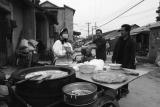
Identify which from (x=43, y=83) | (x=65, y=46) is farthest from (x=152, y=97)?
(x=43, y=83)

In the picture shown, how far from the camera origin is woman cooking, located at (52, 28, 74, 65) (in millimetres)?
3744

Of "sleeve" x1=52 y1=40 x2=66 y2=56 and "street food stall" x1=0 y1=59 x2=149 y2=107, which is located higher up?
"sleeve" x1=52 y1=40 x2=66 y2=56

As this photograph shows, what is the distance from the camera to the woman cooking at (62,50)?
3.74 m

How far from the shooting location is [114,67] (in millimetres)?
3424

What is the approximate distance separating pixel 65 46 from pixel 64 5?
898 inches

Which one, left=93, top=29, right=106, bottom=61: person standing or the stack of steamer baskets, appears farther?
left=93, top=29, right=106, bottom=61: person standing

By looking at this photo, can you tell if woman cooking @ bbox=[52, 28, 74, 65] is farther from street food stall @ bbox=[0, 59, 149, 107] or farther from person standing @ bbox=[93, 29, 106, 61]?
person standing @ bbox=[93, 29, 106, 61]

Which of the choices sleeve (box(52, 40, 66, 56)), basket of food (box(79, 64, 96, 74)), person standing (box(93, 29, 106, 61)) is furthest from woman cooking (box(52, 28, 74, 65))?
person standing (box(93, 29, 106, 61))

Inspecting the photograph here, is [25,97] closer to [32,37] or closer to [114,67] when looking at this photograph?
[114,67]

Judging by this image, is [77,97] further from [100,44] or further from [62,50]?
[100,44]

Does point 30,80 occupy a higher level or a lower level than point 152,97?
higher

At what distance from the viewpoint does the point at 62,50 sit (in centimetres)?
383

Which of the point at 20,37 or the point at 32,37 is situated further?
the point at 32,37

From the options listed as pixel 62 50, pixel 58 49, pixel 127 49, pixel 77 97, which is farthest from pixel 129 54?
pixel 77 97
